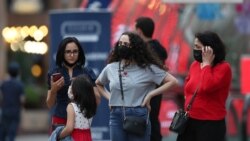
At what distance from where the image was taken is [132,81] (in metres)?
9.62

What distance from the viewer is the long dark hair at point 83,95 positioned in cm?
939

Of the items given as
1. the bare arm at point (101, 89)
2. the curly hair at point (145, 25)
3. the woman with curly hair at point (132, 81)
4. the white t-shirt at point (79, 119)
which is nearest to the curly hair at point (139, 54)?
the woman with curly hair at point (132, 81)

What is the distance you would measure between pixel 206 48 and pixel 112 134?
1299 mm

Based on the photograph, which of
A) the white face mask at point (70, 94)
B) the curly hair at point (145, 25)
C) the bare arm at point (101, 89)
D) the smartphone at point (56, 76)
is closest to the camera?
the white face mask at point (70, 94)

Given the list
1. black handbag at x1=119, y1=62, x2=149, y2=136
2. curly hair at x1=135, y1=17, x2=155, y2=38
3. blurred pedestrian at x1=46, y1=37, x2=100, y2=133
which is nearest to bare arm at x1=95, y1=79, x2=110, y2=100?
blurred pedestrian at x1=46, y1=37, x2=100, y2=133

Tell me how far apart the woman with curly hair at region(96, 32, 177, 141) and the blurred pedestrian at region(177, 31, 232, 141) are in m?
0.35

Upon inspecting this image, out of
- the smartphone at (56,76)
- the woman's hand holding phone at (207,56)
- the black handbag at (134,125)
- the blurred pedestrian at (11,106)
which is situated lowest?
the blurred pedestrian at (11,106)

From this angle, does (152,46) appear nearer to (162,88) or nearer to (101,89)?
(101,89)

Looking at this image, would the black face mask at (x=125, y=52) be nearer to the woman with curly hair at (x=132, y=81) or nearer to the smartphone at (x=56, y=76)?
the woman with curly hair at (x=132, y=81)

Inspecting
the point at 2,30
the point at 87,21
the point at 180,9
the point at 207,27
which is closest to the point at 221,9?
the point at 207,27

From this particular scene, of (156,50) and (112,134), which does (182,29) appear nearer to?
(156,50)

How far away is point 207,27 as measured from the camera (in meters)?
19.5

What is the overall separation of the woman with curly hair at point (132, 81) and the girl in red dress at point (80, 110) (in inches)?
11.6

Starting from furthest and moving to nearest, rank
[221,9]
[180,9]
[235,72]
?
[235,72] < [221,9] < [180,9]
